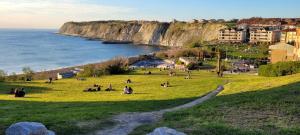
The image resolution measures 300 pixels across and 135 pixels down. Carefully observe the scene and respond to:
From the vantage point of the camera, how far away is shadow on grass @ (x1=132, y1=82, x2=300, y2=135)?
19.2m

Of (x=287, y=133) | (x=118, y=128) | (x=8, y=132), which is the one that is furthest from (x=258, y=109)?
(x=8, y=132)

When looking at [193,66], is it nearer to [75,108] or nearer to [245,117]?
[75,108]

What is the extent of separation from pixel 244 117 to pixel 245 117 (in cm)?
5

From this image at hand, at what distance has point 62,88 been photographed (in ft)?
158

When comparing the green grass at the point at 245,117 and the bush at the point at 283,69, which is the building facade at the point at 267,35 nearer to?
the bush at the point at 283,69

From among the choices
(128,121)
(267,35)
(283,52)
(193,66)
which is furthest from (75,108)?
(267,35)

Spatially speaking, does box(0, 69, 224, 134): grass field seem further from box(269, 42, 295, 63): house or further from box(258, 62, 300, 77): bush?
box(269, 42, 295, 63): house

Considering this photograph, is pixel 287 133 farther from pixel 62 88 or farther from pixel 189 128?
pixel 62 88

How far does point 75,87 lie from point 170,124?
96.2ft

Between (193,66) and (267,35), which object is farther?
(267,35)

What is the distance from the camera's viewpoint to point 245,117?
22.2 meters

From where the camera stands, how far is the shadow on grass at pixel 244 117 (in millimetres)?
19219

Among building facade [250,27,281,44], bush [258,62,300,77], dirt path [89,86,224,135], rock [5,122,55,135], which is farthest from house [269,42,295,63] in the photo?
building facade [250,27,281,44]

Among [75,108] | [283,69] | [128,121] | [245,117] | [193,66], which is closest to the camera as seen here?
[128,121]
